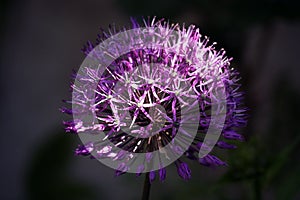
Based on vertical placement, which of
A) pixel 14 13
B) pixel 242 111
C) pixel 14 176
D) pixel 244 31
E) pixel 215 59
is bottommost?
pixel 14 176

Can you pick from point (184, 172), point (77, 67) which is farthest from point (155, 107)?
point (77, 67)

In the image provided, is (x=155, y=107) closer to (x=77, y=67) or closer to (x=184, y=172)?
(x=184, y=172)

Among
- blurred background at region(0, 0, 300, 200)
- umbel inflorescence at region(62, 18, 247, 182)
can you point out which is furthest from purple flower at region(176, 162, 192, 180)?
blurred background at region(0, 0, 300, 200)

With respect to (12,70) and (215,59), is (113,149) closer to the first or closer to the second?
(215,59)

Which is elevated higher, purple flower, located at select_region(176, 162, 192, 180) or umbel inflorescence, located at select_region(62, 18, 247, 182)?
umbel inflorescence, located at select_region(62, 18, 247, 182)

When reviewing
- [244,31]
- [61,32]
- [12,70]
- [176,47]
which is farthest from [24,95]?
[176,47]

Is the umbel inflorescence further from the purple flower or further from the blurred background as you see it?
the blurred background
